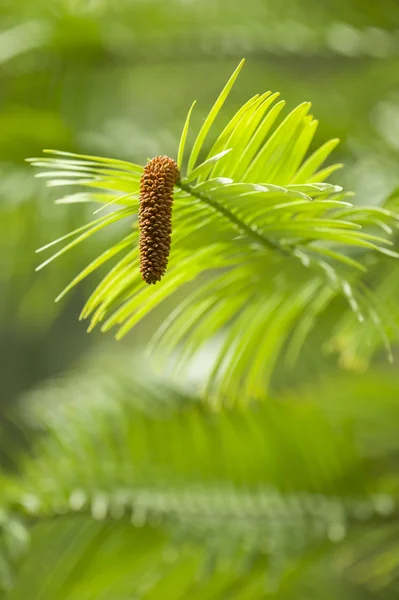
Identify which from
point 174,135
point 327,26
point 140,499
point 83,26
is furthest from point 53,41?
point 140,499

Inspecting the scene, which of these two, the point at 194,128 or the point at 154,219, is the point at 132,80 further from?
the point at 154,219

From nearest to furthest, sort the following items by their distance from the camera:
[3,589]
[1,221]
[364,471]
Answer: [3,589] < [364,471] < [1,221]

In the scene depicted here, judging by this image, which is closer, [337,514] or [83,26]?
[337,514]

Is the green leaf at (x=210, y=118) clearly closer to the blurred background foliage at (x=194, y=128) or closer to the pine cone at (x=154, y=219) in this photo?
the pine cone at (x=154, y=219)

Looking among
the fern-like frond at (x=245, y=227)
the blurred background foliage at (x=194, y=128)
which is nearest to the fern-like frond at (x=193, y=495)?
the blurred background foliage at (x=194, y=128)

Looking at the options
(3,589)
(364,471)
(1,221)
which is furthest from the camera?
(1,221)

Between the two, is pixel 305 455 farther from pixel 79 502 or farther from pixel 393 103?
pixel 393 103

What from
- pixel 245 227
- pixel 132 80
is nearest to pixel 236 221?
pixel 245 227
